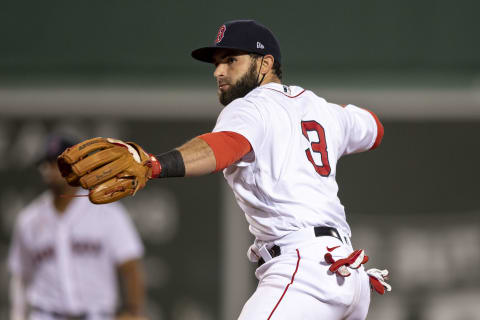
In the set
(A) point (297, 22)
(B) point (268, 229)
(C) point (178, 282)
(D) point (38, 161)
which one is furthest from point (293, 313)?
(A) point (297, 22)

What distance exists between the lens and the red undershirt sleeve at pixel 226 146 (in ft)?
9.30

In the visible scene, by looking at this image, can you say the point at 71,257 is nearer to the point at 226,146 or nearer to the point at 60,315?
the point at 60,315

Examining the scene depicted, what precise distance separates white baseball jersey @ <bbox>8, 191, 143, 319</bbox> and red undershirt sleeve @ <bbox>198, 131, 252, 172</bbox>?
2.63 m

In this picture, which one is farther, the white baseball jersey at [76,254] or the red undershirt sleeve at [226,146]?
the white baseball jersey at [76,254]

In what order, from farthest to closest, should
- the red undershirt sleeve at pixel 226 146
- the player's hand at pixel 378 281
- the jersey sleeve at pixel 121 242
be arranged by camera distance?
the jersey sleeve at pixel 121 242, the player's hand at pixel 378 281, the red undershirt sleeve at pixel 226 146

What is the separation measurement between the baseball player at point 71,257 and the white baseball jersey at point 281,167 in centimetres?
232

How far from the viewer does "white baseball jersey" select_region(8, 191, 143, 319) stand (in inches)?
210

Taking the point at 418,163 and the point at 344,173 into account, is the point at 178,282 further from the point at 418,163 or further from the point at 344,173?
the point at 418,163

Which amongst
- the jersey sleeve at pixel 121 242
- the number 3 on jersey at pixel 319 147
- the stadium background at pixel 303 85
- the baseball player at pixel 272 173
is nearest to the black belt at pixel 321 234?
the baseball player at pixel 272 173

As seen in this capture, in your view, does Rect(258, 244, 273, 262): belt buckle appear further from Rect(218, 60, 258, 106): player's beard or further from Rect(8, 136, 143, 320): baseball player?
Rect(8, 136, 143, 320): baseball player

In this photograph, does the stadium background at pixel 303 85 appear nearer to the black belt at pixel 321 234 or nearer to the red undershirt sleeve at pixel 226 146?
the black belt at pixel 321 234

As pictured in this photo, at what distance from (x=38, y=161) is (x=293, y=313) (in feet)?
10.1

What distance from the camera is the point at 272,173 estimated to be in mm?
3125

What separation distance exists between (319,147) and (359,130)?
19.4 inches
